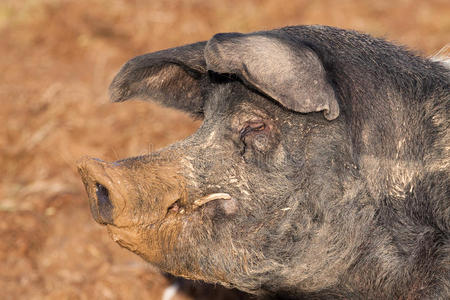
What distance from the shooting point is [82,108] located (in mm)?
7895

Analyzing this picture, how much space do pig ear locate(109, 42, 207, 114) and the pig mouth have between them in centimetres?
74

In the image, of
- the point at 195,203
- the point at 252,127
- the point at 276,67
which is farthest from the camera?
the point at 252,127

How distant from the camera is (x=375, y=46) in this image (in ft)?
12.8

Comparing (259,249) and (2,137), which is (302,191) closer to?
(259,249)

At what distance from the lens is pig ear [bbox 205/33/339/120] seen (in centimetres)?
313

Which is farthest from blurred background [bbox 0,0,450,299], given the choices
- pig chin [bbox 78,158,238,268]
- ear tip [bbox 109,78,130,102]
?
pig chin [bbox 78,158,238,268]

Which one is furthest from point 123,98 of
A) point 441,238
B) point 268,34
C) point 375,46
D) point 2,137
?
point 2,137

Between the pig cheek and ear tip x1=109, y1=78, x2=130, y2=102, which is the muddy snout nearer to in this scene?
the pig cheek

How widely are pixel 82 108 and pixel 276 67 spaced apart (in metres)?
5.05

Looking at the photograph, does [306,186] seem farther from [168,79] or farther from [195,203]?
[168,79]

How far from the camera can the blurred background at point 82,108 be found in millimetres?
5793

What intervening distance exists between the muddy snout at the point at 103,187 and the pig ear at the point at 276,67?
666 mm

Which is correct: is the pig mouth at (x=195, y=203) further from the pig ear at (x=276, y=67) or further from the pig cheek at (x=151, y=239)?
the pig ear at (x=276, y=67)

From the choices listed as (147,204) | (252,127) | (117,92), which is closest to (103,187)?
(147,204)
